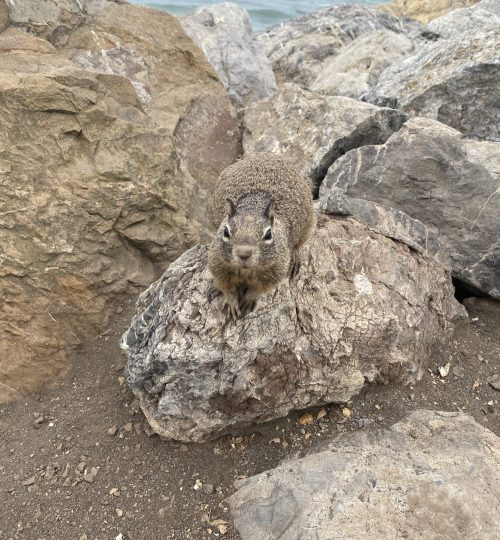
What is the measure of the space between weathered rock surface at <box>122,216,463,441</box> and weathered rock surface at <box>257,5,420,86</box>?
8.53 m

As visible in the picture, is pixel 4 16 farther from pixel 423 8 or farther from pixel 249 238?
pixel 423 8

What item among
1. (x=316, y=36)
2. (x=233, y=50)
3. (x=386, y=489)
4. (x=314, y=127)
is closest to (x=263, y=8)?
(x=316, y=36)

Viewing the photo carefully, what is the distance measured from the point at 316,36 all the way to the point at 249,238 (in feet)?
38.0

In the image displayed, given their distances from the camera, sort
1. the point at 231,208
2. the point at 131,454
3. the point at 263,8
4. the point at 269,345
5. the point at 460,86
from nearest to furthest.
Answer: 1. the point at 231,208
2. the point at 269,345
3. the point at 131,454
4. the point at 460,86
5. the point at 263,8

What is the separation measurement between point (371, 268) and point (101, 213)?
2762mm

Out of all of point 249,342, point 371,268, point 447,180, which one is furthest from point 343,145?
point 249,342

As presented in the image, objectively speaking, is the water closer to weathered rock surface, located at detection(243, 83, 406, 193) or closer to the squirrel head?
weathered rock surface, located at detection(243, 83, 406, 193)

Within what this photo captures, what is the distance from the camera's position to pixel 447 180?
558 cm

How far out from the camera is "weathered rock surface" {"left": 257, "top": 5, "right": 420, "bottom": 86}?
40.1ft

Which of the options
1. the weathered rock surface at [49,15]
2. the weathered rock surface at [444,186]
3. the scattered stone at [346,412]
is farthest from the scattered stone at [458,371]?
the weathered rock surface at [49,15]

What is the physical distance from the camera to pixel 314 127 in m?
6.92

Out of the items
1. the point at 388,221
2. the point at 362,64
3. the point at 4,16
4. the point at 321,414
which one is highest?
the point at 4,16

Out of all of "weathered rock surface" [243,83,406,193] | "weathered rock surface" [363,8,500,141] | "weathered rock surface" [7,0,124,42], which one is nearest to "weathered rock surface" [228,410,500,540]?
"weathered rock surface" [243,83,406,193]

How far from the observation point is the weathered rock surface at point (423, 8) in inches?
642
